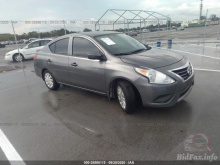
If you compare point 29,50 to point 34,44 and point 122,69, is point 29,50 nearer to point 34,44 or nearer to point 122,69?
point 34,44

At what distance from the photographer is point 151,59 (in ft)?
11.9

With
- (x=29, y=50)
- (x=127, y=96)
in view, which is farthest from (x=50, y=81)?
(x=29, y=50)

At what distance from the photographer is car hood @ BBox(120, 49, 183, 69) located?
3.47m

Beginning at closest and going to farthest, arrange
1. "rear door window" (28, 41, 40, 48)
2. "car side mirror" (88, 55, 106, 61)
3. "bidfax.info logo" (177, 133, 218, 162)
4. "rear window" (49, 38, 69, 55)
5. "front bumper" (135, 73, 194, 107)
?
1. "bidfax.info logo" (177, 133, 218, 162)
2. "front bumper" (135, 73, 194, 107)
3. "car side mirror" (88, 55, 106, 61)
4. "rear window" (49, 38, 69, 55)
5. "rear door window" (28, 41, 40, 48)

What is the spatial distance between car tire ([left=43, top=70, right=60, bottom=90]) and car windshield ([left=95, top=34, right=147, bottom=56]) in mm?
2140

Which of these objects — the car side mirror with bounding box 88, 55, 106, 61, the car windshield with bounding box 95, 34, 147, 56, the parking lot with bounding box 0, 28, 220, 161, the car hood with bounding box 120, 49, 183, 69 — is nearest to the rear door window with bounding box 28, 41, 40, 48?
the parking lot with bounding box 0, 28, 220, 161

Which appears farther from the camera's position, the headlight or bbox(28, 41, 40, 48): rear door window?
bbox(28, 41, 40, 48): rear door window

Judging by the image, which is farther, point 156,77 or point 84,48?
point 84,48

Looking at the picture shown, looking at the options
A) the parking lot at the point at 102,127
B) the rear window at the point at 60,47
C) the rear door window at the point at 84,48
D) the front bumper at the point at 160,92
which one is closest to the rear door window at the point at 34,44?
the rear window at the point at 60,47

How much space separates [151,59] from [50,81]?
11.2ft

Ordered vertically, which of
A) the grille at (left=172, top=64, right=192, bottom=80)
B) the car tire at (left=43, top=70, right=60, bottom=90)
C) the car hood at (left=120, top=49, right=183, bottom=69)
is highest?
the car hood at (left=120, top=49, right=183, bottom=69)

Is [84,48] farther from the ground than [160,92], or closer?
farther from the ground

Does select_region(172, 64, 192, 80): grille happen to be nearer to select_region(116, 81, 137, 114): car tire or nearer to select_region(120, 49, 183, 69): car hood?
select_region(120, 49, 183, 69): car hood

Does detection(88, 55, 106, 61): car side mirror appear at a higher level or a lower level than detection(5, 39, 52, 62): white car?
higher
